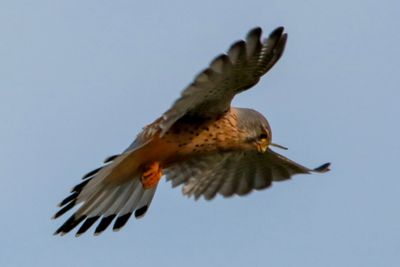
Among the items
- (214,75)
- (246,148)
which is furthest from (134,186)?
(214,75)

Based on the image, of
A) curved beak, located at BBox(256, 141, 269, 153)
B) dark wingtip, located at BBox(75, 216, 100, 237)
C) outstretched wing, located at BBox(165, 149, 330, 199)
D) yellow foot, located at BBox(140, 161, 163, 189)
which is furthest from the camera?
outstretched wing, located at BBox(165, 149, 330, 199)

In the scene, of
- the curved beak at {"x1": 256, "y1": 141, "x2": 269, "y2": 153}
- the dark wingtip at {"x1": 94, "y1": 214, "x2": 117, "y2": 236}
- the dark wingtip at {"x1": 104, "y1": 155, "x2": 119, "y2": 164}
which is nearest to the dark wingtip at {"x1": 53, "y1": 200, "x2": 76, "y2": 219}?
the dark wingtip at {"x1": 94, "y1": 214, "x2": 117, "y2": 236}

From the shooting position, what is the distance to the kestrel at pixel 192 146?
10.8 metres

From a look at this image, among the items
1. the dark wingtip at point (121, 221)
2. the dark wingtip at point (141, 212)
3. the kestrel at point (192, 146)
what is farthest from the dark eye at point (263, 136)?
the dark wingtip at point (121, 221)

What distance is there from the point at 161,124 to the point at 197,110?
0.46 metres

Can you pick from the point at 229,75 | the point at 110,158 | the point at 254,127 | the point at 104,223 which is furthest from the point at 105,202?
the point at 229,75

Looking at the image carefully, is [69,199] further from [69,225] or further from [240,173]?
[240,173]

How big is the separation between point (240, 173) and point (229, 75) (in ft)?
8.23

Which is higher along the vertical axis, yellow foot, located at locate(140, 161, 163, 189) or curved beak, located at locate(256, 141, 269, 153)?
curved beak, located at locate(256, 141, 269, 153)

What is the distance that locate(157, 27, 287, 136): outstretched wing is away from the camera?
10.5 m

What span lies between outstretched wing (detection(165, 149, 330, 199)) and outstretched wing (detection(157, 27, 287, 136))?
140 centimetres

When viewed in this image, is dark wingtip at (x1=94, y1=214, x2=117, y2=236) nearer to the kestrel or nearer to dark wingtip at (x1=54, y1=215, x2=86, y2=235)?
the kestrel

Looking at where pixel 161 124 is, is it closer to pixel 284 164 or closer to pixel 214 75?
pixel 214 75

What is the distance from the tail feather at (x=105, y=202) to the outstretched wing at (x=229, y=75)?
972 millimetres
